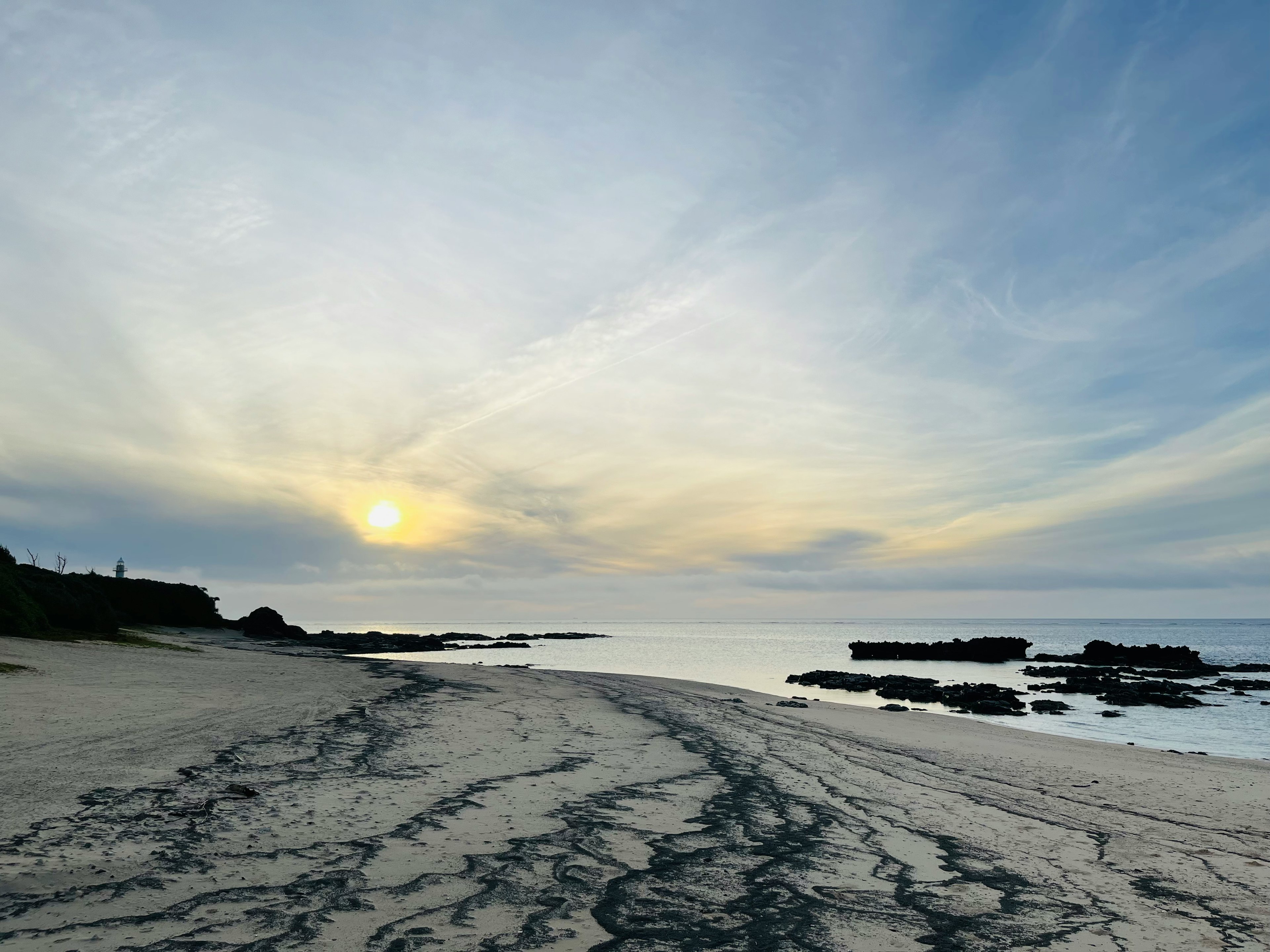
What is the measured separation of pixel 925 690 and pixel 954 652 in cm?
4870

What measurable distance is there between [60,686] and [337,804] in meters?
11.1

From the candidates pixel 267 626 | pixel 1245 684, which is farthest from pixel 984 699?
pixel 267 626

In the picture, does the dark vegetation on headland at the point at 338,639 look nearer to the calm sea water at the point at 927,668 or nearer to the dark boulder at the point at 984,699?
the calm sea water at the point at 927,668

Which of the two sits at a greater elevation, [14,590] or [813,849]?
[14,590]

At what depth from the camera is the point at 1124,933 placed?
5.15 metres

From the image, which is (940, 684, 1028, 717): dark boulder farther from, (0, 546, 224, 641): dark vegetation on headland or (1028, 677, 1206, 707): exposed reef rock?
(0, 546, 224, 641): dark vegetation on headland

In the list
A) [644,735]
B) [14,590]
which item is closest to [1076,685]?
[644,735]

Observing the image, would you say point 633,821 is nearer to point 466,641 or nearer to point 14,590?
point 14,590

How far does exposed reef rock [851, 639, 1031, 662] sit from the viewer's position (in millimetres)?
77625

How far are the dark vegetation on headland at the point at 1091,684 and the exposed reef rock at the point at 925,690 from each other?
2.4 inches

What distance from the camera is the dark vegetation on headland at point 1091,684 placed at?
107 ft

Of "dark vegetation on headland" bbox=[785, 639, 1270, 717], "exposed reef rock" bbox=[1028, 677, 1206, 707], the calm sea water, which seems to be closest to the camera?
the calm sea water

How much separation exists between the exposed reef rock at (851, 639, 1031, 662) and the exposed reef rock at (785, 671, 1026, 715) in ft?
114

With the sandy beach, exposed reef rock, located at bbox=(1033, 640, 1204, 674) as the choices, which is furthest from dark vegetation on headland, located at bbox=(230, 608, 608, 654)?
exposed reef rock, located at bbox=(1033, 640, 1204, 674)
